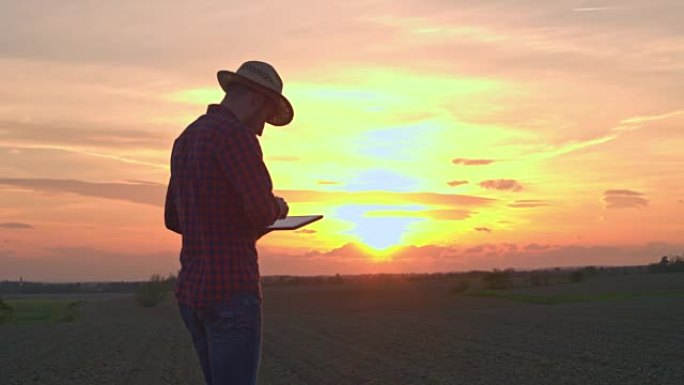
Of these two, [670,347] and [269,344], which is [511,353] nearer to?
[670,347]

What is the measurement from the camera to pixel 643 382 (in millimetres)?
14539

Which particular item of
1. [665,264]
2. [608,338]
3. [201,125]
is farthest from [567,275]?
[201,125]

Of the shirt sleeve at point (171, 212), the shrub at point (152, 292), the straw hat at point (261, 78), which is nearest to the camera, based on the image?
the straw hat at point (261, 78)

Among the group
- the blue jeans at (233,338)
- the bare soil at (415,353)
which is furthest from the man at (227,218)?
the bare soil at (415,353)

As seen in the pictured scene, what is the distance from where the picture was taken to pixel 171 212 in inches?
163

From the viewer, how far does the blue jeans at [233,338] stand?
3488 mm

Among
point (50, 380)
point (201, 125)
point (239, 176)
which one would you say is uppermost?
point (201, 125)

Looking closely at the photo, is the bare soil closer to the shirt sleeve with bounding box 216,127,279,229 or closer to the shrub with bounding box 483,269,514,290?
the shirt sleeve with bounding box 216,127,279,229

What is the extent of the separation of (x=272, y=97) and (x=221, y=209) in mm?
557

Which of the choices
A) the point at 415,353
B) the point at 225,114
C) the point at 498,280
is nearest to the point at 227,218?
the point at 225,114

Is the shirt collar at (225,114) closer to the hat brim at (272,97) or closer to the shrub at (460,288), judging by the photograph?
the hat brim at (272,97)

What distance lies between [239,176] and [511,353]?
17591 mm

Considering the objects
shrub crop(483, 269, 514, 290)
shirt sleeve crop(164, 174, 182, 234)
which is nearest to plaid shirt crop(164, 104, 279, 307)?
shirt sleeve crop(164, 174, 182, 234)

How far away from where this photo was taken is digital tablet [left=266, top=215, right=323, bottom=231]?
401 cm
